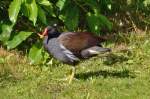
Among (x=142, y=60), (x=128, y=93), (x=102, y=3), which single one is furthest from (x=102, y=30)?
(x=128, y=93)

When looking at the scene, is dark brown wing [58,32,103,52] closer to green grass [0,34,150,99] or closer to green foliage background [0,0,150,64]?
green grass [0,34,150,99]

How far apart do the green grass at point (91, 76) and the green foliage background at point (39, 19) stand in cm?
30

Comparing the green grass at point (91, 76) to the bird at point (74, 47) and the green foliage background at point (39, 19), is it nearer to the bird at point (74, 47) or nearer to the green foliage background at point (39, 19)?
the green foliage background at point (39, 19)

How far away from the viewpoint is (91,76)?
8945 mm

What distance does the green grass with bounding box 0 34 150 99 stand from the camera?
26.8ft

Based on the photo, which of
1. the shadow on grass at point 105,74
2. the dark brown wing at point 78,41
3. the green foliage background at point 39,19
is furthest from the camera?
the green foliage background at point 39,19

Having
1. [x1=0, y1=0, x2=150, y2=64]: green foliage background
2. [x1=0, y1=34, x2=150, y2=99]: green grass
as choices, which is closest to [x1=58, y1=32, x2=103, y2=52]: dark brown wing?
[x1=0, y1=34, x2=150, y2=99]: green grass

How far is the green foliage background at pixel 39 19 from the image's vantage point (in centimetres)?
922

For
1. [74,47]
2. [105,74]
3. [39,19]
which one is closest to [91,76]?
[105,74]

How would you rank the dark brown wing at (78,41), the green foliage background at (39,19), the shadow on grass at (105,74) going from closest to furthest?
the dark brown wing at (78,41) → the shadow on grass at (105,74) → the green foliage background at (39,19)

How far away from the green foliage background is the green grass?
0.99 ft

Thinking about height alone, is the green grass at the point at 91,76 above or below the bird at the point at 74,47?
below

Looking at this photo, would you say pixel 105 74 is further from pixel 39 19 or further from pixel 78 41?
pixel 39 19

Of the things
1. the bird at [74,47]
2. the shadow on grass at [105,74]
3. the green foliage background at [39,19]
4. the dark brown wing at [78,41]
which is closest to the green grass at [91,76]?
the shadow on grass at [105,74]
